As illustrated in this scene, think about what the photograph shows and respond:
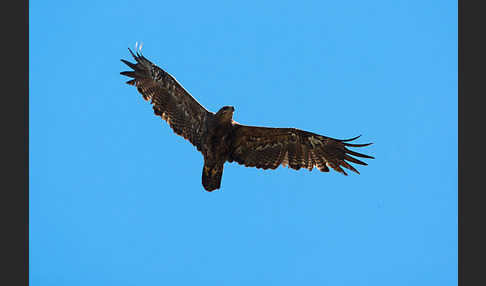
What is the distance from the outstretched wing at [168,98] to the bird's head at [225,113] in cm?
82

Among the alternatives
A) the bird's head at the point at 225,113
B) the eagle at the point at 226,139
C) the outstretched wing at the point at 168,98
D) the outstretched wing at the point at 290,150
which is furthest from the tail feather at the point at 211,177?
the bird's head at the point at 225,113

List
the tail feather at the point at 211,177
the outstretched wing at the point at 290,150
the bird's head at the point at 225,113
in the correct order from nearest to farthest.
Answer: the bird's head at the point at 225,113 < the tail feather at the point at 211,177 < the outstretched wing at the point at 290,150

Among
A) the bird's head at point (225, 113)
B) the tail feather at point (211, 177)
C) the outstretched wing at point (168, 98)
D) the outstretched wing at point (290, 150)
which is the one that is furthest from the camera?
the outstretched wing at point (168, 98)

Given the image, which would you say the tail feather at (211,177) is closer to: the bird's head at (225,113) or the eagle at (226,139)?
the eagle at (226,139)

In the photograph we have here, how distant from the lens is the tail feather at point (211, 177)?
8.57 m

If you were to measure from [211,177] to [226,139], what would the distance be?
2.82ft

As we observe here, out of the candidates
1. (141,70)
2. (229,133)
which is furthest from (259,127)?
(141,70)

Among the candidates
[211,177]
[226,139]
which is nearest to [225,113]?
[226,139]

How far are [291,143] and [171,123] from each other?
2731 mm

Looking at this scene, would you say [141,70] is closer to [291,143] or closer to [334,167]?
[291,143]

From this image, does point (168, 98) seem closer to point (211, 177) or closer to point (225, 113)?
point (225, 113)

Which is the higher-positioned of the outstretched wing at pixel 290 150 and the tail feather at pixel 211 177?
the outstretched wing at pixel 290 150

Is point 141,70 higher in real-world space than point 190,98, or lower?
higher

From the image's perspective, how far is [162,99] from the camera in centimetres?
927
